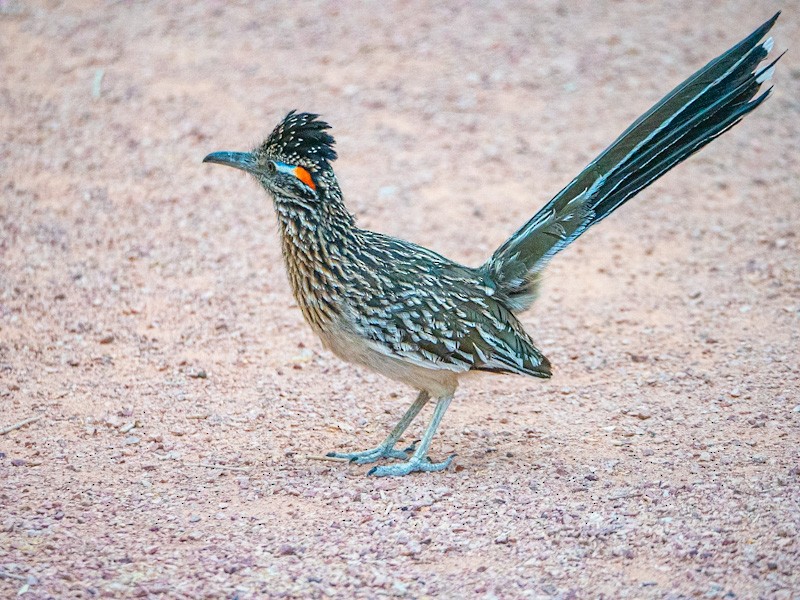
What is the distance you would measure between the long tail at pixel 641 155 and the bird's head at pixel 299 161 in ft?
4.29

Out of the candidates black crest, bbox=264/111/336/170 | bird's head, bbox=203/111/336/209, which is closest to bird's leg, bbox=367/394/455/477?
bird's head, bbox=203/111/336/209

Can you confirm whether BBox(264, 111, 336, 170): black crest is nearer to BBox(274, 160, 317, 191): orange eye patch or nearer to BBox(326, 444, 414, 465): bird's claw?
BBox(274, 160, 317, 191): orange eye patch

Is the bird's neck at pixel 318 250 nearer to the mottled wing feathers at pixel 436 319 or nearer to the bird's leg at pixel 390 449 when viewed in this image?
the mottled wing feathers at pixel 436 319

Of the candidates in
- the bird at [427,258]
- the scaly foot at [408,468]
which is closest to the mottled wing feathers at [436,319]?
the bird at [427,258]

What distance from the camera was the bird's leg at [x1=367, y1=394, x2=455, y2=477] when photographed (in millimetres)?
6422

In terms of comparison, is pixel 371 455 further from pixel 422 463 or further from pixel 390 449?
pixel 422 463

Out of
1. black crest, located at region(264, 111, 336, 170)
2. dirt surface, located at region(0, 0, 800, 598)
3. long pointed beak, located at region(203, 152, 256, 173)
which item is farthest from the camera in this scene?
long pointed beak, located at region(203, 152, 256, 173)

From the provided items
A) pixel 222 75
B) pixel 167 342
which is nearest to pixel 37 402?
pixel 167 342

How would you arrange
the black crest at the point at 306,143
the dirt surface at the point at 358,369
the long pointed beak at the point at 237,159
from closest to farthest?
the dirt surface at the point at 358,369 < the black crest at the point at 306,143 < the long pointed beak at the point at 237,159

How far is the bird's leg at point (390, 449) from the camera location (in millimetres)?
6680

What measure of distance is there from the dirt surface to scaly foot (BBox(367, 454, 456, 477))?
12cm

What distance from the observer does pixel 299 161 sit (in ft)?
20.9

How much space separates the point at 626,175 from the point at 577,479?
198cm

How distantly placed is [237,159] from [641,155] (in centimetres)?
265
